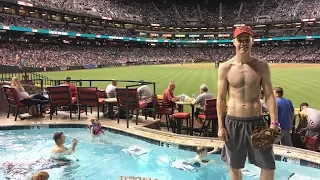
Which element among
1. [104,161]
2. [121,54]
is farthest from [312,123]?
[121,54]

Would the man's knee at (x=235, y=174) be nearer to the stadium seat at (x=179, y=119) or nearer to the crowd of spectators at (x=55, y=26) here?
the stadium seat at (x=179, y=119)

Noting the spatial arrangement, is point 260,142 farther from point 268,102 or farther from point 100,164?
point 100,164

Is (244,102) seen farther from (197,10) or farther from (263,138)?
(197,10)

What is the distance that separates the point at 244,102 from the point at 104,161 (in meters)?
4.51

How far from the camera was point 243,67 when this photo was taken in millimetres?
3744

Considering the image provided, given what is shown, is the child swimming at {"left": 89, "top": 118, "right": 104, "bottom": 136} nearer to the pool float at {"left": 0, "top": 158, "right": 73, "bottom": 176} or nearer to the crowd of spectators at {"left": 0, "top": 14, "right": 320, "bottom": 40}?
the pool float at {"left": 0, "top": 158, "right": 73, "bottom": 176}

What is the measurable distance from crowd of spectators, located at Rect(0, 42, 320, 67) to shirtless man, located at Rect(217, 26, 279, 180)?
35671 mm

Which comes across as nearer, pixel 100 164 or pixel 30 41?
pixel 100 164

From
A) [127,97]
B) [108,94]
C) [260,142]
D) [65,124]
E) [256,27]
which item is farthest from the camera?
[256,27]

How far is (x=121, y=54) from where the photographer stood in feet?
217

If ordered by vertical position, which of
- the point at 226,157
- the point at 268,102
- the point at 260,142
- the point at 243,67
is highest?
the point at 243,67

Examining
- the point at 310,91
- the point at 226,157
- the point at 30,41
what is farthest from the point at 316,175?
the point at 30,41

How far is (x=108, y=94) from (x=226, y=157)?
7.64 metres

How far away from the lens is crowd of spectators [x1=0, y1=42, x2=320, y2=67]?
44781 millimetres
